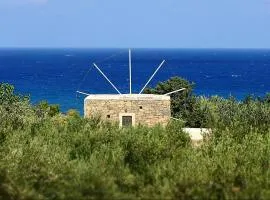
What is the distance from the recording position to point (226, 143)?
50.3 feet

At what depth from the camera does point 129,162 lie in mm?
14289

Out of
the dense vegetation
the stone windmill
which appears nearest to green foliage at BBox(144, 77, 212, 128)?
the stone windmill

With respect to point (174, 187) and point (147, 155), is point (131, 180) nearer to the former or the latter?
point (174, 187)

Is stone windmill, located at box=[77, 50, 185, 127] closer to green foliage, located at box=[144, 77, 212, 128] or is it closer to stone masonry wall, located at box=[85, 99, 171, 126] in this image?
stone masonry wall, located at box=[85, 99, 171, 126]

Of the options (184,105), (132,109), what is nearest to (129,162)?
(132,109)

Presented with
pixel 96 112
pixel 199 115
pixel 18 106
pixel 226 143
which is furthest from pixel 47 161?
pixel 199 115

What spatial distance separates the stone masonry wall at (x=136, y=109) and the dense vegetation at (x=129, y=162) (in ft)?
21.3

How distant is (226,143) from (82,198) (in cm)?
670

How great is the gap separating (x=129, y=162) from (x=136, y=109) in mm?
13136

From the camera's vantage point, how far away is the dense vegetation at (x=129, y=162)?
10164mm

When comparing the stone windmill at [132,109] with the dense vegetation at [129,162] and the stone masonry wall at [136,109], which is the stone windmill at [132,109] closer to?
the stone masonry wall at [136,109]

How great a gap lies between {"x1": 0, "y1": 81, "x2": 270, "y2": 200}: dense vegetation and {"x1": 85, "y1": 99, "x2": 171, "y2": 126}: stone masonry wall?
21.3 feet

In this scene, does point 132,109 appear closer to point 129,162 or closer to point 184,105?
point 129,162

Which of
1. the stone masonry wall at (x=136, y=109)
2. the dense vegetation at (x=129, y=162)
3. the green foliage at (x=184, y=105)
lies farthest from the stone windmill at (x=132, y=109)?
the green foliage at (x=184, y=105)
